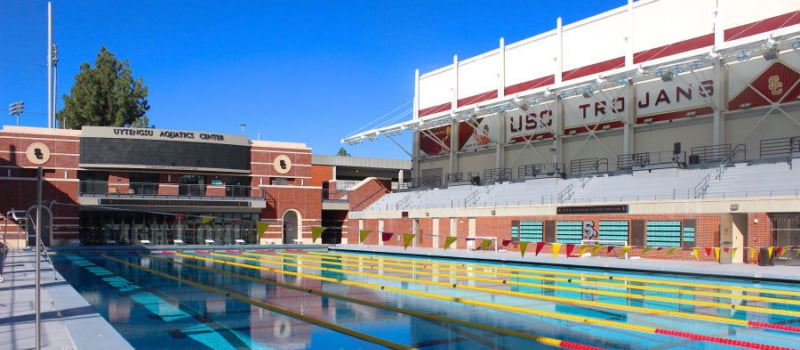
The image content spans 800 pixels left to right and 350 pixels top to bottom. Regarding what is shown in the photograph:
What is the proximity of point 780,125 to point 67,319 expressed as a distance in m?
31.8

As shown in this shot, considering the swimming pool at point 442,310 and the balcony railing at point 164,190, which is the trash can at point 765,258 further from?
the balcony railing at point 164,190

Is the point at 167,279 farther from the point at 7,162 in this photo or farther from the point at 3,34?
the point at 7,162

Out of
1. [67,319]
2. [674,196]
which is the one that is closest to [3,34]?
[67,319]

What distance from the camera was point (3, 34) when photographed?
19.7 m

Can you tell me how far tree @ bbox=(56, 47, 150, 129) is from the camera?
62438 mm

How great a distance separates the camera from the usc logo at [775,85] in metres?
31.2

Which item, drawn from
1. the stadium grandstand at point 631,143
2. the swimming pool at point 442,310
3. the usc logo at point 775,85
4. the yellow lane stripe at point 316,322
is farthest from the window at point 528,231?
the yellow lane stripe at point 316,322

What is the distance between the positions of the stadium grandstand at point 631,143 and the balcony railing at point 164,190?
31.7ft

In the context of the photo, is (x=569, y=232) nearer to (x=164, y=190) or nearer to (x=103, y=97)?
(x=164, y=190)

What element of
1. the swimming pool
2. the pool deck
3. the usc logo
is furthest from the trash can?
the usc logo

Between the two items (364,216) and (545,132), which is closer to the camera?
(545,132)

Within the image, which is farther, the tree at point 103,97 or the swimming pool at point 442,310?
the tree at point 103,97

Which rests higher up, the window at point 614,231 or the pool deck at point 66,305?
the window at point 614,231

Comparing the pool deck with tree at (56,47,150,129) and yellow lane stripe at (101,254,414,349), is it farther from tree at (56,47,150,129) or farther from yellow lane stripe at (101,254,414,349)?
tree at (56,47,150,129)
